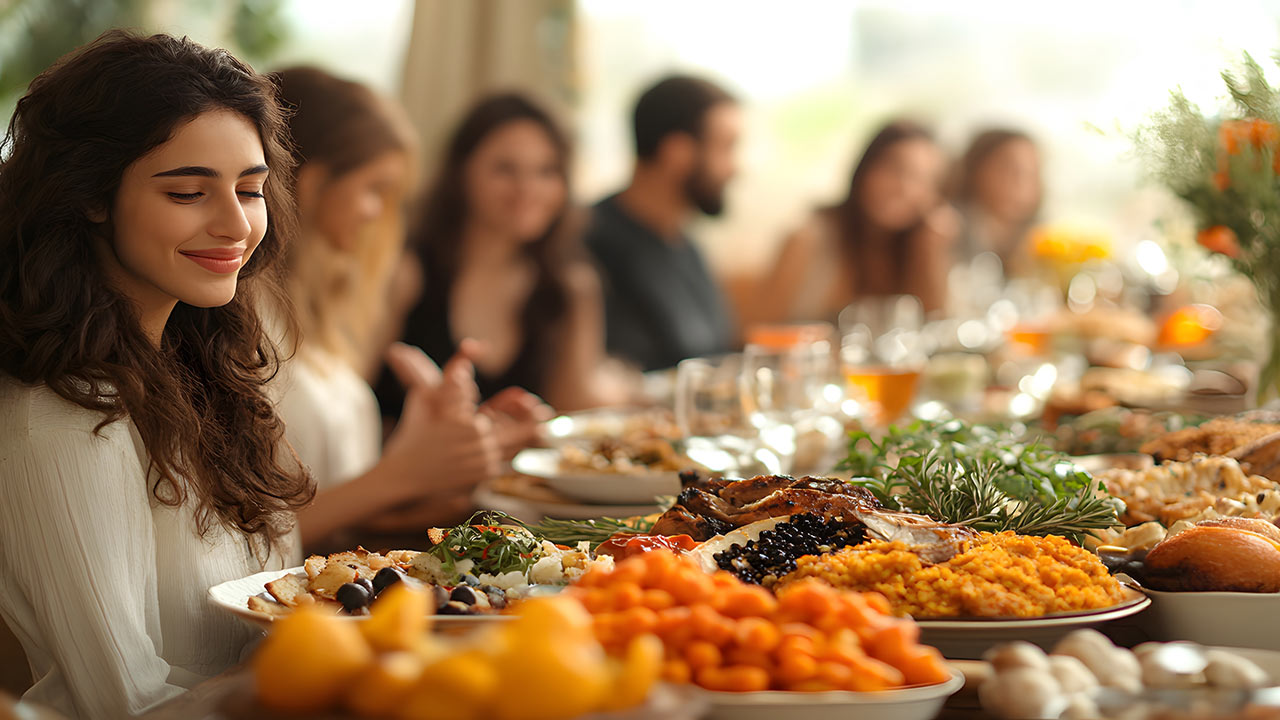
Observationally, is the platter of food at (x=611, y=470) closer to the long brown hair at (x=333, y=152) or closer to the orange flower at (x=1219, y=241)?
the long brown hair at (x=333, y=152)

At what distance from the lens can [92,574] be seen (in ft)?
4.04

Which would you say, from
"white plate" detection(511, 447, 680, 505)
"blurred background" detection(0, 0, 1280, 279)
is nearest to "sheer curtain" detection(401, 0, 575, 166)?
"blurred background" detection(0, 0, 1280, 279)

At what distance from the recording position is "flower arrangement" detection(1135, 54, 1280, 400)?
7.24ft

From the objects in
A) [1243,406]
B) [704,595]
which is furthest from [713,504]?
[1243,406]

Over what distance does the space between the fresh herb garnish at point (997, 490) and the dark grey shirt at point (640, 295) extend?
4.22m

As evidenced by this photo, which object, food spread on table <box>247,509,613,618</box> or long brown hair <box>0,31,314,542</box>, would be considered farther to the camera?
long brown hair <box>0,31,314,542</box>

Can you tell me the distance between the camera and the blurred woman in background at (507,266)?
4.64 meters

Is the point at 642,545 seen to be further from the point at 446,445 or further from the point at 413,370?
the point at 413,370

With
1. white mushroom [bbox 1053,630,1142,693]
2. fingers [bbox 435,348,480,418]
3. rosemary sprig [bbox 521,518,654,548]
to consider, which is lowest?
white mushroom [bbox 1053,630,1142,693]

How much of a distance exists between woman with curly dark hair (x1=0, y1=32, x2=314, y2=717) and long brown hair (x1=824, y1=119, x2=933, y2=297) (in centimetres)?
608

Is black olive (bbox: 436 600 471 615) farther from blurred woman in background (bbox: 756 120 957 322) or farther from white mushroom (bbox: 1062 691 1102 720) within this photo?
blurred woman in background (bbox: 756 120 957 322)

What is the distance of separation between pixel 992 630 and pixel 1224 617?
296 mm

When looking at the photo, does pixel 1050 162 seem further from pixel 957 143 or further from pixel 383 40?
pixel 383 40

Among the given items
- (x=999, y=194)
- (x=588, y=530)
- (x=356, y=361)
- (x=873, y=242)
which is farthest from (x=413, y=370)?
(x=999, y=194)
